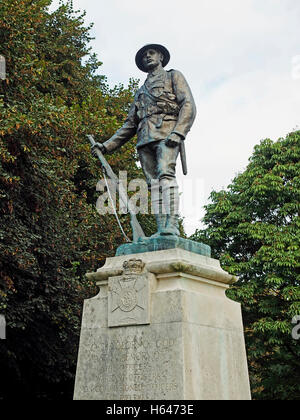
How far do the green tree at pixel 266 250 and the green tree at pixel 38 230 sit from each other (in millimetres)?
4685

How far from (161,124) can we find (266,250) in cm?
1071

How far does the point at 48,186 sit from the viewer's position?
12000 mm

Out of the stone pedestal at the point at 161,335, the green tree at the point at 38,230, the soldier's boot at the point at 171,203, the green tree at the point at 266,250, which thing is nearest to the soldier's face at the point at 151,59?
the soldier's boot at the point at 171,203

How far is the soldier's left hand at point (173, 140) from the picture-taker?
6.35 metres

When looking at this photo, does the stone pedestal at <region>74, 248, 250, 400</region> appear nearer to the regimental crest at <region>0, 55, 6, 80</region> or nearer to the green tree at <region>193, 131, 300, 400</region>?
the regimental crest at <region>0, 55, 6, 80</region>

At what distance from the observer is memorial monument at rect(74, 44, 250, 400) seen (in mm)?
5207

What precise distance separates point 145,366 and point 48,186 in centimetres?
745

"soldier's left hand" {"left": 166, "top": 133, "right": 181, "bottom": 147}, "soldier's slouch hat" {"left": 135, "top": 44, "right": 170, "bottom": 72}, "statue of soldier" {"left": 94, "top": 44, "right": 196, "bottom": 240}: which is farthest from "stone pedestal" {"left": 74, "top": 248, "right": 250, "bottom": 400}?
"soldier's slouch hat" {"left": 135, "top": 44, "right": 170, "bottom": 72}

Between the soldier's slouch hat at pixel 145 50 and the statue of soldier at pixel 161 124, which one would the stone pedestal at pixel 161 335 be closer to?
the statue of soldier at pixel 161 124
